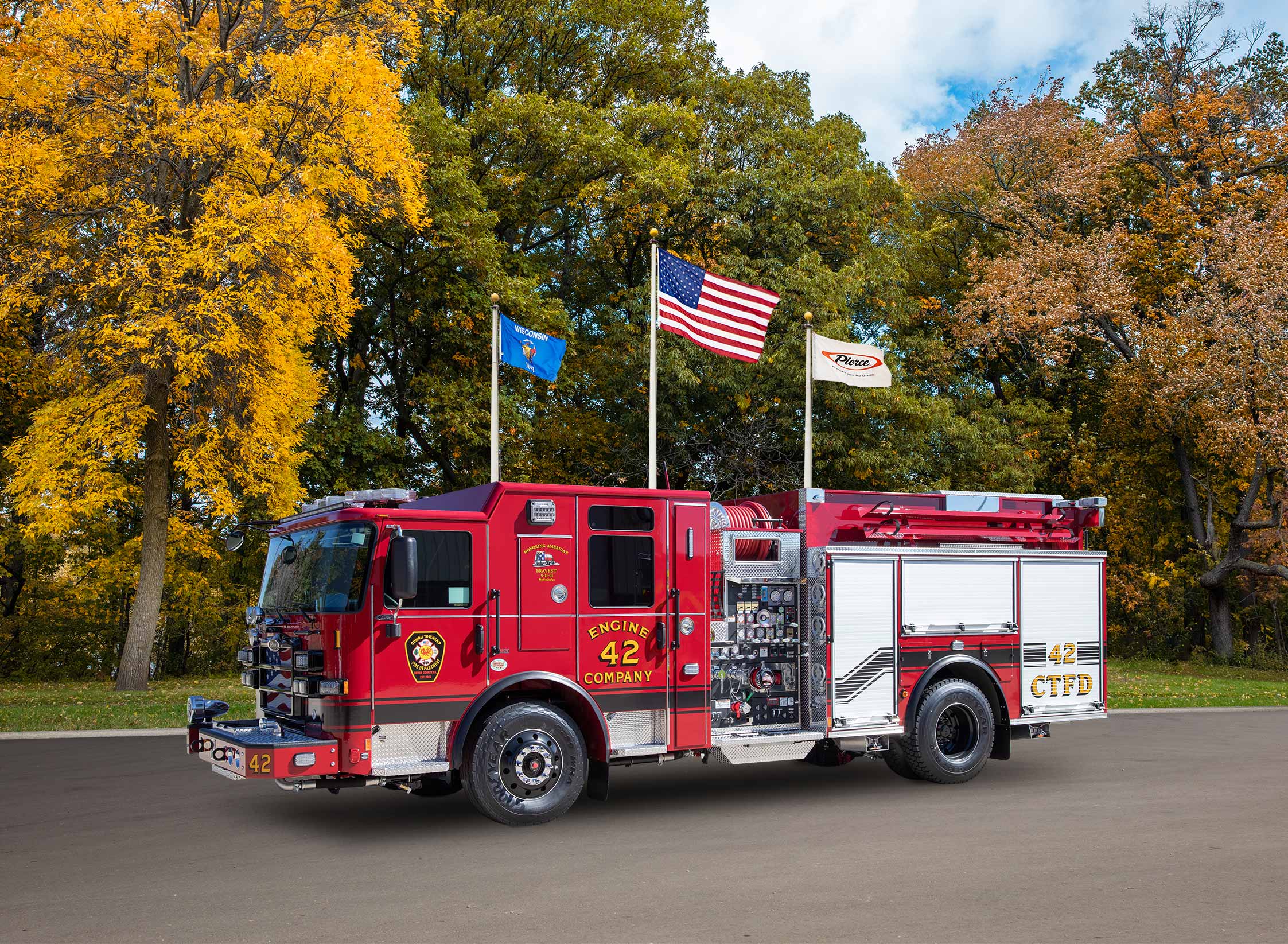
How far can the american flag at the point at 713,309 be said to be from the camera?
1638 cm

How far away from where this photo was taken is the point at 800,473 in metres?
27.8

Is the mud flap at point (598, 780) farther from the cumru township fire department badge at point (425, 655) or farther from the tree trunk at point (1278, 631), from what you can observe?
the tree trunk at point (1278, 631)

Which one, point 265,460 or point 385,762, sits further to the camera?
point 265,460

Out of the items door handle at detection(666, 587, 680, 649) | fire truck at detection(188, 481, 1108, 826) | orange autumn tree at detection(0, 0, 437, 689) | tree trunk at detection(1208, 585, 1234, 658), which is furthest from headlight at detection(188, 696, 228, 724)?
tree trunk at detection(1208, 585, 1234, 658)

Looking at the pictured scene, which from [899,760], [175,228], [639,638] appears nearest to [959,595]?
[899,760]

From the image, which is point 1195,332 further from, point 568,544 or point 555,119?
point 568,544

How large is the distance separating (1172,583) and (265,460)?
3073 cm

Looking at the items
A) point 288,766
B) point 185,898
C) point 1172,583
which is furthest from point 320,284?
point 1172,583

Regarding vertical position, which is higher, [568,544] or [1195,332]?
[1195,332]

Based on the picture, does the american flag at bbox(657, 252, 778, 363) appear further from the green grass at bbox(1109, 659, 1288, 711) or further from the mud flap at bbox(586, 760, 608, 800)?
the green grass at bbox(1109, 659, 1288, 711)

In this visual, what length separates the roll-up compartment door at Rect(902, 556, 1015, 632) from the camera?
37.2 feet

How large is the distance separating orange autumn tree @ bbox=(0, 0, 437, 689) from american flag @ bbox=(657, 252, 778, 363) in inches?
292

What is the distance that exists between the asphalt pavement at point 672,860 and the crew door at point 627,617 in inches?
35.1

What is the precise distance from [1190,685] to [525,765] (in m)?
20.7
